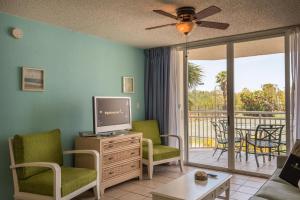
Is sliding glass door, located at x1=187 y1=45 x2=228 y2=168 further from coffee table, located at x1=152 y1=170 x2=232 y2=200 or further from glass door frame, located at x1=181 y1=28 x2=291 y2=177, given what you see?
coffee table, located at x1=152 y1=170 x2=232 y2=200

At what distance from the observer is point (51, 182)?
249cm

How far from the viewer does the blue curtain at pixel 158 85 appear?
4828 millimetres

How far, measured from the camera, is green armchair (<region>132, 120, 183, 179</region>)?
155 inches

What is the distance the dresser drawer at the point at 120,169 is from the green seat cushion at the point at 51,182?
51 cm

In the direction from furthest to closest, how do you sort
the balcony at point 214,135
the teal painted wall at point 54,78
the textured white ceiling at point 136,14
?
the balcony at point 214,135 → the teal painted wall at point 54,78 → the textured white ceiling at point 136,14

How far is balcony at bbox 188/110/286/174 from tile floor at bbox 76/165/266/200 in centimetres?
51

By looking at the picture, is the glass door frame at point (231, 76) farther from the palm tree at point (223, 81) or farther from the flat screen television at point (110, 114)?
the flat screen television at point (110, 114)

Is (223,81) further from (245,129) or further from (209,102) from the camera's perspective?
(245,129)

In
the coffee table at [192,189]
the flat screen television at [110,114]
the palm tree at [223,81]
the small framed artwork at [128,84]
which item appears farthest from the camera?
the small framed artwork at [128,84]

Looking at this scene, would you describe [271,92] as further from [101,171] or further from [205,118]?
[101,171]

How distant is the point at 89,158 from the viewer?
11.0 feet

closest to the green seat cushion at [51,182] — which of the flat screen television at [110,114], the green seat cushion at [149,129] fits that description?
the flat screen television at [110,114]

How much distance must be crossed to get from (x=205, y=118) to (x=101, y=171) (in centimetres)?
248

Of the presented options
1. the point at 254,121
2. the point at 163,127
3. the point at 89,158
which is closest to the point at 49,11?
the point at 89,158
